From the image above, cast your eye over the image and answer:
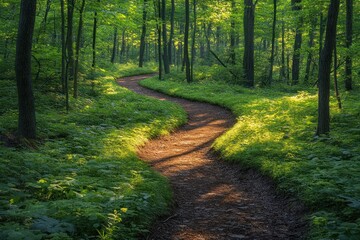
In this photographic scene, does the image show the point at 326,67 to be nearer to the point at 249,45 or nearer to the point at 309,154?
the point at 309,154

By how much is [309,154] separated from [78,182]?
5274 millimetres

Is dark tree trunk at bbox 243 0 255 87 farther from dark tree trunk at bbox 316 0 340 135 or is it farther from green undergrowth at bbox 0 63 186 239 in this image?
dark tree trunk at bbox 316 0 340 135

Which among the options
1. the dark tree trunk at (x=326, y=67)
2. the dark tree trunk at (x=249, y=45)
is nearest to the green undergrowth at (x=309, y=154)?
the dark tree trunk at (x=326, y=67)

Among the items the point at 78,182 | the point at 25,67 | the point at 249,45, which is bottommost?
the point at 78,182

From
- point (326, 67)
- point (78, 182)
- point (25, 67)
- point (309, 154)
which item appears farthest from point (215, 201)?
point (25, 67)

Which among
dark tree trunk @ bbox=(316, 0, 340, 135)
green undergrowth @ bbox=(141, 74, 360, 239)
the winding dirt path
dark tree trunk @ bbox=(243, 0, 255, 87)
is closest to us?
green undergrowth @ bbox=(141, 74, 360, 239)

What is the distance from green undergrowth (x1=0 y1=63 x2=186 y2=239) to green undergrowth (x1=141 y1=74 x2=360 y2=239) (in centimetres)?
250

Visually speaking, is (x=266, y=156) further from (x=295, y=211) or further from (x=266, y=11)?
(x=266, y=11)

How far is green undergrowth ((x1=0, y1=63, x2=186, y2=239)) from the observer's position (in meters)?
3.94

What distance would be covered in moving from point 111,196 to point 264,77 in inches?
869

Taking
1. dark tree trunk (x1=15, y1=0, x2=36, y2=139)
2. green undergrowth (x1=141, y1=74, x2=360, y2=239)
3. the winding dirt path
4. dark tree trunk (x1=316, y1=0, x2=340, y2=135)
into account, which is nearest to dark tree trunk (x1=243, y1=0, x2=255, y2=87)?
green undergrowth (x1=141, y1=74, x2=360, y2=239)

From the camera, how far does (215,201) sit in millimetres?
6316

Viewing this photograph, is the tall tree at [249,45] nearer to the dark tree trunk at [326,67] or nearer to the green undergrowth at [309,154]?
the green undergrowth at [309,154]

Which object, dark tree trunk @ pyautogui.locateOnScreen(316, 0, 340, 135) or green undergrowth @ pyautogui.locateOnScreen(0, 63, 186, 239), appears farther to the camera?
dark tree trunk @ pyautogui.locateOnScreen(316, 0, 340, 135)
